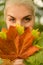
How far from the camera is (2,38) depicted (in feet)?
1.73

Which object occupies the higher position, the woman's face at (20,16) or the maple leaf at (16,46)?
the woman's face at (20,16)

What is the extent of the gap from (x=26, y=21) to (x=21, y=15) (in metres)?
0.03

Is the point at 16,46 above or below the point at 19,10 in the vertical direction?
below

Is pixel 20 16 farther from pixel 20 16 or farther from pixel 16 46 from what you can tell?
pixel 16 46

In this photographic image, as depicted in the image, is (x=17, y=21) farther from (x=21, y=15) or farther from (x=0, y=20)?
(x=0, y=20)

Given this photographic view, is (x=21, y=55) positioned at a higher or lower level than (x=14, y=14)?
lower

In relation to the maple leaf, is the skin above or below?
above

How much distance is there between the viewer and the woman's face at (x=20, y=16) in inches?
23.6

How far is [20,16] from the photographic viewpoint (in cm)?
60

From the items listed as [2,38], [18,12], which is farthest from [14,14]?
[2,38]

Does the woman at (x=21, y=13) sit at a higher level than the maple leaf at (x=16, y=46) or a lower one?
higher

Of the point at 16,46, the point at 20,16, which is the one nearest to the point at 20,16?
the point at 20,16

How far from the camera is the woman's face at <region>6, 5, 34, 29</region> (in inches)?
23.6

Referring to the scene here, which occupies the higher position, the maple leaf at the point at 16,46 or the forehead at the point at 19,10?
the forehead at the point at 19,10
